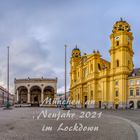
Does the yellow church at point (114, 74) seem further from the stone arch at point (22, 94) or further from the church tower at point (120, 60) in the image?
the stone arch at point (22, 94)

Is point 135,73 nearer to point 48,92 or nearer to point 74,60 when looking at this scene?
point 74,60

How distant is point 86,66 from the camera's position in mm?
106312

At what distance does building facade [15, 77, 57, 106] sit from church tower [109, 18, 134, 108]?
54496 millimetres

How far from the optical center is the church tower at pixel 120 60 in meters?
79.8

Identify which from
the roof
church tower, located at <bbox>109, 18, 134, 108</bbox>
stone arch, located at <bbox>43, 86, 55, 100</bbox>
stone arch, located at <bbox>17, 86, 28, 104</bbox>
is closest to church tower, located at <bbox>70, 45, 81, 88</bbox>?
stone arch, located at <bbox>43, 86, 55, 100</bbox>

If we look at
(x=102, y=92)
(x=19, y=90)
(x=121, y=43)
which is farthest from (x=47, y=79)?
(x=121, y=43)

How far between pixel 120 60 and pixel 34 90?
70002 mm

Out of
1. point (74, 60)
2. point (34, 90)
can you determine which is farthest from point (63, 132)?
point (34, 90)

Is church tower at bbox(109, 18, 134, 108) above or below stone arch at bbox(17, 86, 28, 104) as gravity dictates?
above

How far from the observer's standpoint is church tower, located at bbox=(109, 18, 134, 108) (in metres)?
79.8

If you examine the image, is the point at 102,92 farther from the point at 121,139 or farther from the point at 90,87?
the point at 121,139

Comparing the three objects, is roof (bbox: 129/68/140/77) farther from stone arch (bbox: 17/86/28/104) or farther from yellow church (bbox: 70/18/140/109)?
stone arch (bbox: 17/86/28/104)

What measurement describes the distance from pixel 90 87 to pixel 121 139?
86.6 metres

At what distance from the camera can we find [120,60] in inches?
3194
